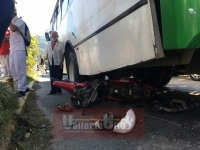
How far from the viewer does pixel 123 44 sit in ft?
8.07

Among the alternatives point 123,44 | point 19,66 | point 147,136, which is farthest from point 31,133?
point 19,66

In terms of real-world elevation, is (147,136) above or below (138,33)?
below

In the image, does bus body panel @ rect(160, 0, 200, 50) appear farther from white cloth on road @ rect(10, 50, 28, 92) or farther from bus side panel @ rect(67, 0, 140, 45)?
white cloth on road @ rect(10, 50, 28, 92)

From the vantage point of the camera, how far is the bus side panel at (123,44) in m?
2.04

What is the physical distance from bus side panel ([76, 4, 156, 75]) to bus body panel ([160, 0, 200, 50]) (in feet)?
0.63

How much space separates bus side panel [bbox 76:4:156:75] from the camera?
6.71 ft

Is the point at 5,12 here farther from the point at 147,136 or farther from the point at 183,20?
the point at 147,136

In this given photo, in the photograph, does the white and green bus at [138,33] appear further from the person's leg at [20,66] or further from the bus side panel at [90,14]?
the person's leg at [20,66]

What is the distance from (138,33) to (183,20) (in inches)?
16.5

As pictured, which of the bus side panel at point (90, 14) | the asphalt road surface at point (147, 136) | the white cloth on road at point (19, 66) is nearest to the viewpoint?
the asphalt road surface at point (147, 136)

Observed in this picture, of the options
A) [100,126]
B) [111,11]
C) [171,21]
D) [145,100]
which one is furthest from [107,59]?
[145,100]

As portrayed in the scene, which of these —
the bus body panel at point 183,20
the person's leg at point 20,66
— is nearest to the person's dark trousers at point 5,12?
the bus body panel at point 183,20

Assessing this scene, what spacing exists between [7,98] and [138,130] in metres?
1.77

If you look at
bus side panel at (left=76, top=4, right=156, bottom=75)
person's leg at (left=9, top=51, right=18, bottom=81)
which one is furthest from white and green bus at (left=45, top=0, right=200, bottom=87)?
person's leg at (left=9, top=51, right=18, bottom=81)
